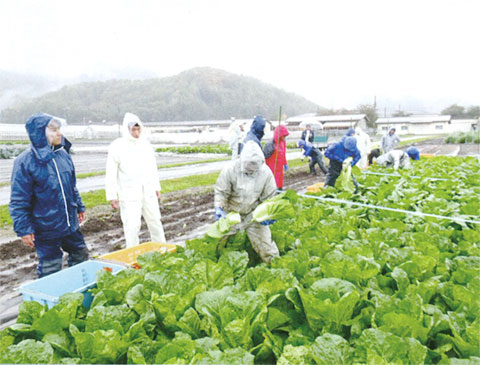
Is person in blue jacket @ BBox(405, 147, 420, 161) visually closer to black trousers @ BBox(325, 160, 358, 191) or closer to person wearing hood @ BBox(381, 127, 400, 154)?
person wearing hood @ BBox(381, 127, 400, 154)

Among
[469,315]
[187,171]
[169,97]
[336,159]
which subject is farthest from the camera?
[169,97]

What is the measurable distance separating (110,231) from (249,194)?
140 inches

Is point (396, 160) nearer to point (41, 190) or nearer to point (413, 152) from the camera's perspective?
point (413, 152)

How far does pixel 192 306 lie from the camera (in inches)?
73.2

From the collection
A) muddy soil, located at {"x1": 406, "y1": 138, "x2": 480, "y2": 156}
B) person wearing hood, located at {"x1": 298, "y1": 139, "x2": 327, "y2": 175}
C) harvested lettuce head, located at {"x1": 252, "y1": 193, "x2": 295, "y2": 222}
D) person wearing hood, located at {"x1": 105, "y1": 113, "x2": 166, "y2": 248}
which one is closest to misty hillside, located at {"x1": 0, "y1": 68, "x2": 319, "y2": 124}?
person wearing hood, located at {"x1": 298, "y1": 139, "x2": 327, "y2": 175}

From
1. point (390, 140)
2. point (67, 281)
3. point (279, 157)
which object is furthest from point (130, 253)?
point (390, 140)

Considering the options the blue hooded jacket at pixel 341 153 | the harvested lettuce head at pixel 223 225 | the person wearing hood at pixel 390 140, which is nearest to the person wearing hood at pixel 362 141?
the person wearing hood at pixel 390 140

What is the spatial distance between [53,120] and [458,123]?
74.8m

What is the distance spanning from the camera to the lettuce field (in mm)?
1450

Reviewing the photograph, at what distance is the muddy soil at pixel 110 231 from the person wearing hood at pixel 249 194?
7.75ft

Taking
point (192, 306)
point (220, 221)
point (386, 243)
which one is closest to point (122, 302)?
point (192, 306)

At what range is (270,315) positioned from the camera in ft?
5.71

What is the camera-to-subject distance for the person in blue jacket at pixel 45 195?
2641 millimetres

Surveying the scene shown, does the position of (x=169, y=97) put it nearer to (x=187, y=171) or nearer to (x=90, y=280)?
(x=187, y=171)
